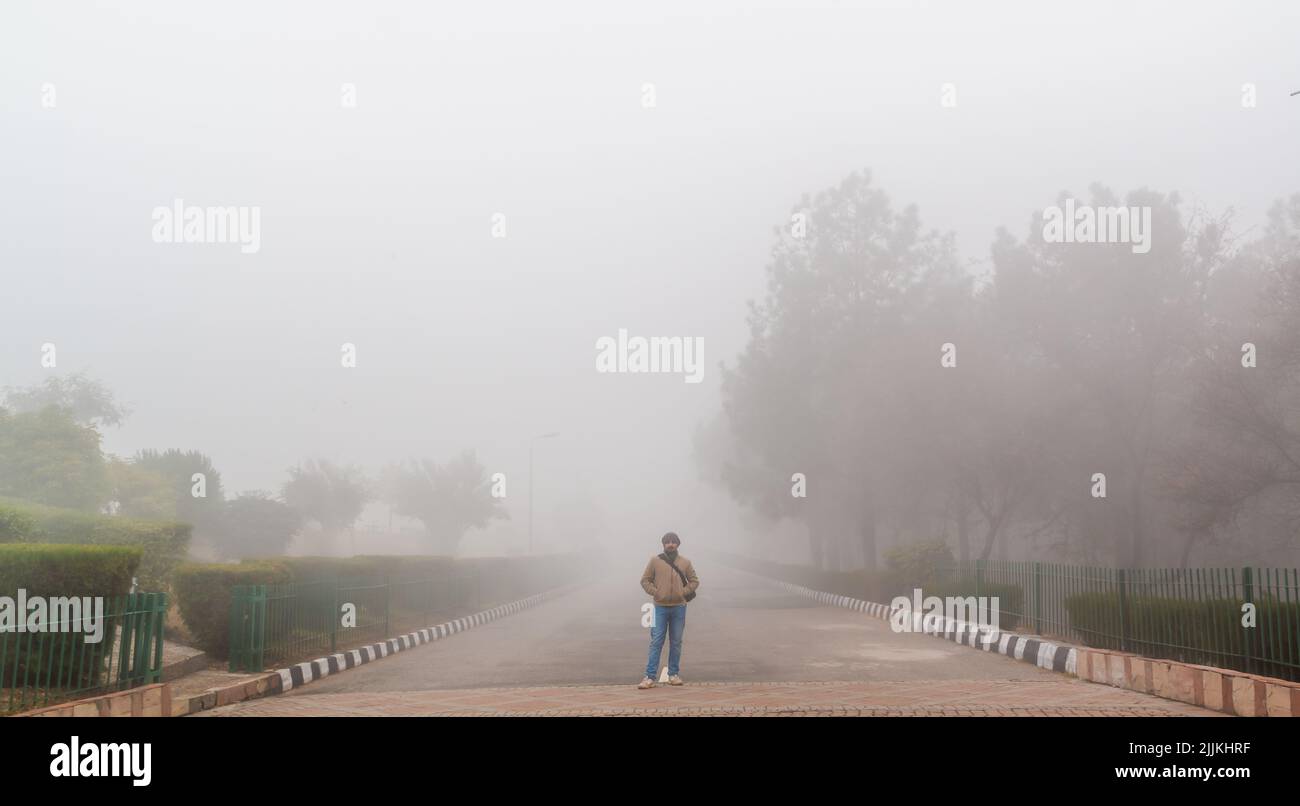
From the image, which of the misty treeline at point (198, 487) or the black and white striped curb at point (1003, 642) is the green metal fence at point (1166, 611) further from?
the misty treeline at point (198, 487)

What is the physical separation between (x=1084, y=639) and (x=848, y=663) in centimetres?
450

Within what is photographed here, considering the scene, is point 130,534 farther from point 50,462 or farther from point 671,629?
point 50,462

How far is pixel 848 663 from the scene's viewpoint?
50.9 ft

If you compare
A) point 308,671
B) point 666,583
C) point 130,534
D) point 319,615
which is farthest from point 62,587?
point 130,534

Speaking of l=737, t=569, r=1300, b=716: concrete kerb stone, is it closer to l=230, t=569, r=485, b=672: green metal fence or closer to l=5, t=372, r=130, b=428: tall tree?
l=230, t=569, r=485, b=672: green metal fence

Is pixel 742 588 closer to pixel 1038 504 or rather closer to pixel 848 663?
pixel 1038 504

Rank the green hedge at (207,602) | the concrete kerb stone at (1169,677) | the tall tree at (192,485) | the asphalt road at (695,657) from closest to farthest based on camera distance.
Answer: the concrete kerb stone at (1169,677) < the asphalt road at (695,657) < the green hedge at (207,602) < the tall tree at (192,485)

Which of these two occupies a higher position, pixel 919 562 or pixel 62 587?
pixel 62 587

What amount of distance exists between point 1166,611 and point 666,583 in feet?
22.9

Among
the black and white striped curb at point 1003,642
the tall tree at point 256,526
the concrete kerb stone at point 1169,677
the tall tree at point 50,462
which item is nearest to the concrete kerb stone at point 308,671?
the black and white striped curb at point 1003,642

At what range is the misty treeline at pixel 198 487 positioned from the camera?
157 ft

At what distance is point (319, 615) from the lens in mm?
17672

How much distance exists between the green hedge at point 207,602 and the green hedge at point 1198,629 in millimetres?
12883

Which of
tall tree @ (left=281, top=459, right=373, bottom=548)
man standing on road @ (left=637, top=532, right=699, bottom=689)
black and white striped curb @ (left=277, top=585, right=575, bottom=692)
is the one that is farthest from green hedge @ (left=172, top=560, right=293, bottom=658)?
tall tree @ (left=281, top=459, right=373, bottom=548)
